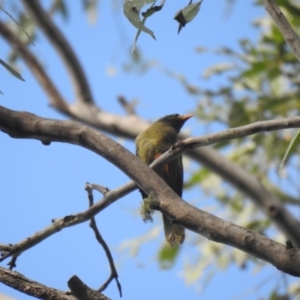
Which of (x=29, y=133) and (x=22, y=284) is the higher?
(x=29, y=133)

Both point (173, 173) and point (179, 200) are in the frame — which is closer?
point (179, 200)

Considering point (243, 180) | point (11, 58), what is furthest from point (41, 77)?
point (243, 180)

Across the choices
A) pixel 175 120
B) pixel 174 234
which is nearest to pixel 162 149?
pixel 175 120

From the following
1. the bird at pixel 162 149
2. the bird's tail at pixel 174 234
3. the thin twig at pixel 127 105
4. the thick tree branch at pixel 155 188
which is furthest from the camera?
the thin twig at pixel 127 105

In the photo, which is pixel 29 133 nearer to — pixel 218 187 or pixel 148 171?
pixel 148 171

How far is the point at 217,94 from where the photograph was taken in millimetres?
6859

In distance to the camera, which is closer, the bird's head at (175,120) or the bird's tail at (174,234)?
the bird's tail at (174,234)

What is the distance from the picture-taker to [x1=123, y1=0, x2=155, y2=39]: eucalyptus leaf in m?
2.08

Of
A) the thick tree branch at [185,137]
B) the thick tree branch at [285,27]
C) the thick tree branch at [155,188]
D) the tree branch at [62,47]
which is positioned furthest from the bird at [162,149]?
the thick tree branch at [285,27]

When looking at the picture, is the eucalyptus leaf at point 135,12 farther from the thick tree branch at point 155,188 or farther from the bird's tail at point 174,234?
the bird's tail at point 174,234

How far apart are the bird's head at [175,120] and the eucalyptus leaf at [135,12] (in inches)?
133

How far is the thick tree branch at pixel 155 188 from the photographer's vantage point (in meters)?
1.85

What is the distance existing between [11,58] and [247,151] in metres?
2.95

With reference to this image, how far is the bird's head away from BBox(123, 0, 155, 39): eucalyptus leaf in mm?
3385
